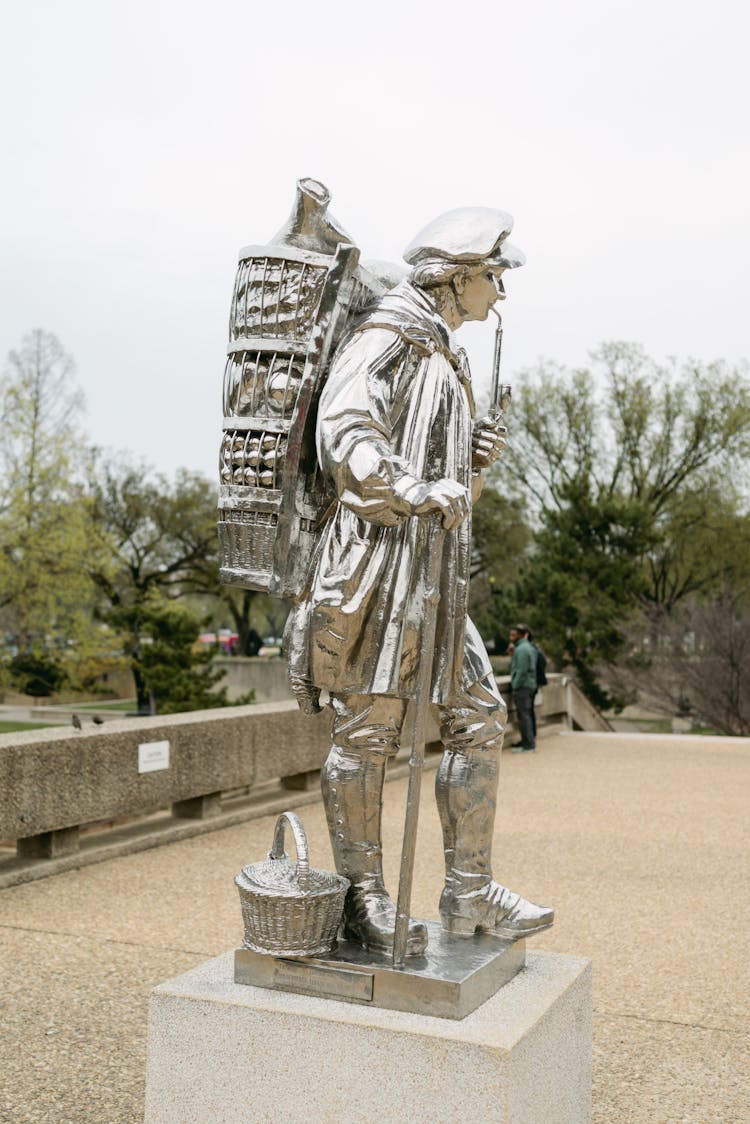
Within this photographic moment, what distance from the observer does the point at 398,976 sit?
2959 mm

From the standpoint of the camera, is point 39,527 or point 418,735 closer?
point 418,735

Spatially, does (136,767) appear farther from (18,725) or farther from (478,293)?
(18,725)

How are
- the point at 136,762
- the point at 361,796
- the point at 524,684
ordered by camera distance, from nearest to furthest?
the point at 361,796
the point at 136,762
the point at 524,684

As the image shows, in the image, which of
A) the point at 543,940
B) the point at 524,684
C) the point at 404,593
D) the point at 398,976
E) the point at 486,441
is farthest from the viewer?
the point at 524,684

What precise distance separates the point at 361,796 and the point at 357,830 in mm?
106

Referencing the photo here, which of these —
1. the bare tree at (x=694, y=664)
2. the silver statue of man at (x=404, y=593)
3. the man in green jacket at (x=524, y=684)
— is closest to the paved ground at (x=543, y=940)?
the silver statue of man at (x=404, y=593)

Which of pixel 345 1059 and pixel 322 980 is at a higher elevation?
pixel 322 980

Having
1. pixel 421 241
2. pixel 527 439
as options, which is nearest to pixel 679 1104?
pixel 421 241

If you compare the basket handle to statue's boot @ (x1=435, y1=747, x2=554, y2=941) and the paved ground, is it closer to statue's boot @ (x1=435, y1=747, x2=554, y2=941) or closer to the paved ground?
statue's boot @ (x1=435, y1=747, x2=554, y2=941)

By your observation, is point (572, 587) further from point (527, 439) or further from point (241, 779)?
point (241, 779)

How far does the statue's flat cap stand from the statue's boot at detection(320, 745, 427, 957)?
1.46 metres

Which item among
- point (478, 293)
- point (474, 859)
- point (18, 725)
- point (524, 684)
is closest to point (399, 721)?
point (474, 859)

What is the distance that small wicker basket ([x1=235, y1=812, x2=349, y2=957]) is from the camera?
3.04m

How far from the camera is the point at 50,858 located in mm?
6719
